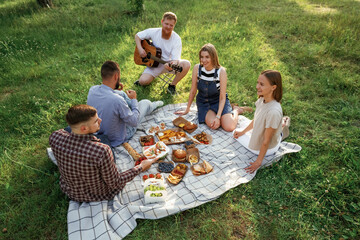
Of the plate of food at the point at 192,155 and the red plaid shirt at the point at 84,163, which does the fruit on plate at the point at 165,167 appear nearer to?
the plate of food at the point at 192,155

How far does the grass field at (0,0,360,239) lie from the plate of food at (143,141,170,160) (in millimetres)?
1032

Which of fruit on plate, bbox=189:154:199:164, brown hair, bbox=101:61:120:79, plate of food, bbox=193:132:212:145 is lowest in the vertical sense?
fruit on plate, bbox=189:154:199:164

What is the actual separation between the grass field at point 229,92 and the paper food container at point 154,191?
0.29 meters

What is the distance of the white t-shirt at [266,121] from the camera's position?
3.16 m

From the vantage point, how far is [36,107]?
4.85m

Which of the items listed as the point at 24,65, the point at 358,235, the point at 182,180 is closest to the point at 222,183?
the point at 182,180

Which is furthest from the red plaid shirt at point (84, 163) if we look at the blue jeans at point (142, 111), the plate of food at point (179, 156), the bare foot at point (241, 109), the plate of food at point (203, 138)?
the bare foot at point (241, 109)

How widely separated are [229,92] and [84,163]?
3.95m

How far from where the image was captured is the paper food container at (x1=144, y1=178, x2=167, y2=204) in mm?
2959

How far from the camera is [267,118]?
10.5ft

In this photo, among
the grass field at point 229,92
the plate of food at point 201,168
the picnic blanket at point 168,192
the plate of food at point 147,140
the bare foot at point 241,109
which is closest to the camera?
→ the picnic blanket at point 168,192

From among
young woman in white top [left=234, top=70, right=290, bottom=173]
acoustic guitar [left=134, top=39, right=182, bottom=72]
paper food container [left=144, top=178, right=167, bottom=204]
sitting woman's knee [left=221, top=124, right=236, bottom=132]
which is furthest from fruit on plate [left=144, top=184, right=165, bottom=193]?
acoustic guitar [left=134, top=39, right=182, bottom=72]

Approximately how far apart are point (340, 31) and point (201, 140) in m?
6.82

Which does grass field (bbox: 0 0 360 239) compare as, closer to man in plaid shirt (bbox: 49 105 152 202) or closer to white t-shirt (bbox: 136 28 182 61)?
man in plaid shirt (bbox: 49 105 152 202)
